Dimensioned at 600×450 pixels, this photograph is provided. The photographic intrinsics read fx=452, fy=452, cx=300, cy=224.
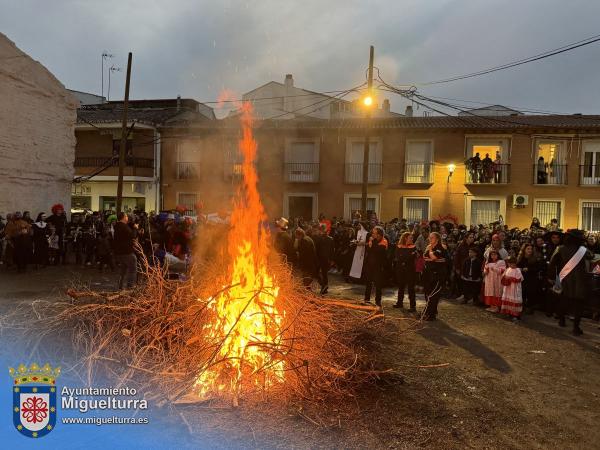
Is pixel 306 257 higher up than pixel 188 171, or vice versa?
pixel 188 171

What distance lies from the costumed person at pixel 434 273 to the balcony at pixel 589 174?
718 inches

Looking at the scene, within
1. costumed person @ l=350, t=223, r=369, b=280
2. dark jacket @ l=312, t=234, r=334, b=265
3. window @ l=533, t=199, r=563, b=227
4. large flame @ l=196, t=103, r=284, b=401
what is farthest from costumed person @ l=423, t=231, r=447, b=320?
window @ l=533, t=199, r=563, b=227

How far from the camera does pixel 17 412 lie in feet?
12.5

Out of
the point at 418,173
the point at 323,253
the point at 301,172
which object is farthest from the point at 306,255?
the point at 418,173

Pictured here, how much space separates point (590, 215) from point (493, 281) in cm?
1656

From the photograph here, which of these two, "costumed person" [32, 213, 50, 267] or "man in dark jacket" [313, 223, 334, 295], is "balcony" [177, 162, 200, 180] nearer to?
"costumed person" [32, 213, 50, 267]

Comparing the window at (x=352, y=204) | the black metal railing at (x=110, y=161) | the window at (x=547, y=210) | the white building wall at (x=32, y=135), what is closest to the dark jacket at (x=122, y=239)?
the white building wall at (x=32, y=135)

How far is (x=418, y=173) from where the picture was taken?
2309 cm

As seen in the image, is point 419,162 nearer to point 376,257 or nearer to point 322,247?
point 322,247

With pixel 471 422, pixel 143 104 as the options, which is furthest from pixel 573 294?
pixel 143 104

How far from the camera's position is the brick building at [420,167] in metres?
22.2

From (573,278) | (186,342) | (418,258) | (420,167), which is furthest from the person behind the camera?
(420,167)

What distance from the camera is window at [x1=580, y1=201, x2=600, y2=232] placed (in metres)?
22.1

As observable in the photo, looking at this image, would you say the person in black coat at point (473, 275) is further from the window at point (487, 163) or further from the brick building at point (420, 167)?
the window at point (487, 163)
